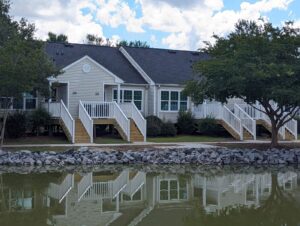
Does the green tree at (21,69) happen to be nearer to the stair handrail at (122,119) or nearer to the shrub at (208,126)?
the stair handrail at (122,119)

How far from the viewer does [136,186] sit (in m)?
16.0

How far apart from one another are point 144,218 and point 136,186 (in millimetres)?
4853

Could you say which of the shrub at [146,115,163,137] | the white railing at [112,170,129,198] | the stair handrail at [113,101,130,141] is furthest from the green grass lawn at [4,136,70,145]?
the white railing at [112,170,129,198]

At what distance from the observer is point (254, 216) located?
1146 centimetres

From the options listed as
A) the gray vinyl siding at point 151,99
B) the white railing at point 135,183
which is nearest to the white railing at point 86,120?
the gray vinyl siding at point 151,99

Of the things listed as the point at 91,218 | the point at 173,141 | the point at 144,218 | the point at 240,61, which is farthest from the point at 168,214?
the point at 173,141

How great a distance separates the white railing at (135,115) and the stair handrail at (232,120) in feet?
Answer: 20.3

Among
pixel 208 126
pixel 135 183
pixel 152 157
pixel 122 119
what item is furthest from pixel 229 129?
pixel 135 183

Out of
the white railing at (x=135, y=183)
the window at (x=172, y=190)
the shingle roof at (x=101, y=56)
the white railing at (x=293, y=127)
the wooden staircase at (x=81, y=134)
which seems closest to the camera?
the window at (x=172, y=190)

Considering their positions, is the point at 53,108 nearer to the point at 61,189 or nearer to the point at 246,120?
the point at 246,120

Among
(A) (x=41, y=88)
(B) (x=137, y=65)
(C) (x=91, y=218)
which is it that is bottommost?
(C) (x=91, y=218)

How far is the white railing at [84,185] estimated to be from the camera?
572 inches

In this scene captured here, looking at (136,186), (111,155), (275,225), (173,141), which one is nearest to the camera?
(275,225)

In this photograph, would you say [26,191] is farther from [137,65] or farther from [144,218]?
[137,65]
